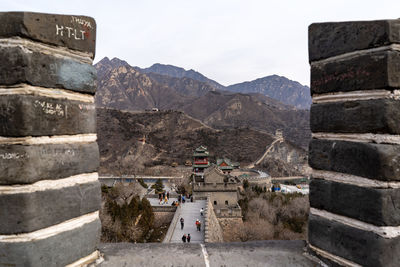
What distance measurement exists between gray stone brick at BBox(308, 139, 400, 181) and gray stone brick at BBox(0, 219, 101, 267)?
2146 millimetres

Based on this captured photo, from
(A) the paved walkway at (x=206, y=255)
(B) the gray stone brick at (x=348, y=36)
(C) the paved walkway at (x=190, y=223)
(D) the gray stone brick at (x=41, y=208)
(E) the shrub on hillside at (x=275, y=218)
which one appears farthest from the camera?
(E) the shrub on hillside at (x=275, y=218)

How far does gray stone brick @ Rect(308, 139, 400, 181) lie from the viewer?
1.83 meters

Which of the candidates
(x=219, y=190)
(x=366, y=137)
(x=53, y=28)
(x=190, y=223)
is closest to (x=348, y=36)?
(x=366, y=137)

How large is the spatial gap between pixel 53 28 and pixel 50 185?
1213mm

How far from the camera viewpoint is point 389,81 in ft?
6.07

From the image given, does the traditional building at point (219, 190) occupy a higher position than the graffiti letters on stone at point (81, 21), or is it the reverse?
the graffiti letters on stone at point (81, 21)

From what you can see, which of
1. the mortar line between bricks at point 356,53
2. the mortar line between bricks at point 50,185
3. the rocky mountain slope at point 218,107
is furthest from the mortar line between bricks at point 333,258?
the rocky mountain slope at point 218,107

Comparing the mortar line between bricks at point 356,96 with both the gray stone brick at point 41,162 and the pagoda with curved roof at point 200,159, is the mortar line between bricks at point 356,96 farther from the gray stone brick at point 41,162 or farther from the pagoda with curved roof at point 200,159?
the pagoda with curved roof at point 200,159

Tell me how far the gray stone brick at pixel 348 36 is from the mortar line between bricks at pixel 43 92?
7.16 ft

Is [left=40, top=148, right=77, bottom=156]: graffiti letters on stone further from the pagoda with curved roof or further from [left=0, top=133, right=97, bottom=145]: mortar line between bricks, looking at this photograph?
the pagoda with curved roof

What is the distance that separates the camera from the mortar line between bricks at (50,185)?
1.66 metres

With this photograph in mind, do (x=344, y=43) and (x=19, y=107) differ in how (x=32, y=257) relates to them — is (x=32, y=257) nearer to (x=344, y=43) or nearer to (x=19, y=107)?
(x=19, y=107)

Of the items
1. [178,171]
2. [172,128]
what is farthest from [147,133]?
[178,171]

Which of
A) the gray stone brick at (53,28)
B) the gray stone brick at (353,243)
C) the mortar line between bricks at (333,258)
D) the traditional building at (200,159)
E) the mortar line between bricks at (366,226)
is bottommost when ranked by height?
the traditional building at (200,159)
